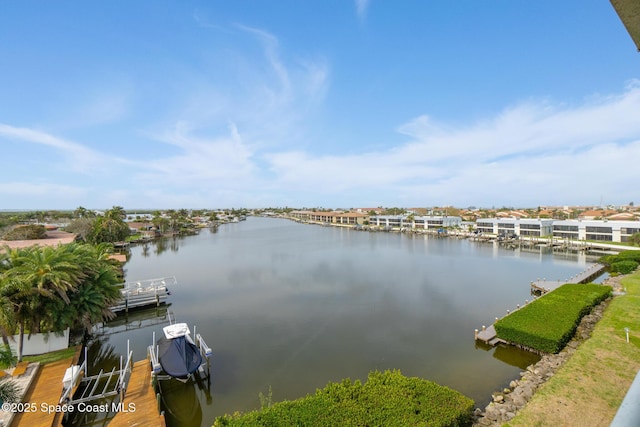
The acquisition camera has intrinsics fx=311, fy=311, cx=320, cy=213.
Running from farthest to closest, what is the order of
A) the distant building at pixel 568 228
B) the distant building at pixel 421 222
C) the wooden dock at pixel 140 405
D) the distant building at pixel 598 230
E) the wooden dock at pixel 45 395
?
1. the distant building at pixel 421 222
2. the distant building at pixel 568 228
3. the distant building at pixel 598 230
4. the wooden dock at pixel 140 405
5. the wooden dock at pixel 45 395

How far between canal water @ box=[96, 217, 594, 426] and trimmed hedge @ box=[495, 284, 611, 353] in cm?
97

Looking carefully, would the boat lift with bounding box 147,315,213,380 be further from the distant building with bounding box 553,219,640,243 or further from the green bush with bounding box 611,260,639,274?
the distant building with bounding box 553,219,640,243

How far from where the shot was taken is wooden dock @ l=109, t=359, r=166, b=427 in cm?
999

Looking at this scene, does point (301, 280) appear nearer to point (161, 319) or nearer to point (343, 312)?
point (343, 312)

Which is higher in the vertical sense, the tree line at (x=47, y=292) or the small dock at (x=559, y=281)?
the tree line at (x=47, y=292)

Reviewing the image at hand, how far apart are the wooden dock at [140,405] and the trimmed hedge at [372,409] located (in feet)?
10.5

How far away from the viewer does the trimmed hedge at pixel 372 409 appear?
27.8ft

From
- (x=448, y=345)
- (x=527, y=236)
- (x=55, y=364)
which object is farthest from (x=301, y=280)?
(x=527, y=236)

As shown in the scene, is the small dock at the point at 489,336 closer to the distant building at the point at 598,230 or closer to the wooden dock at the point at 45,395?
the wooden dock at the point at 45,395

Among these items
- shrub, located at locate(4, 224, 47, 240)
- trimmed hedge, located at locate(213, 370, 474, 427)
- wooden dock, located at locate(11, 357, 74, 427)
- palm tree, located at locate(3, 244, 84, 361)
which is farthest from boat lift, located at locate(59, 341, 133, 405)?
shrub, located at locate(4, 224, 47, 240)

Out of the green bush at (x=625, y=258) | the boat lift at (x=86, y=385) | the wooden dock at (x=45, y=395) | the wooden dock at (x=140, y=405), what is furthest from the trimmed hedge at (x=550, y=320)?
the wooden dock at (x=45, y=395)

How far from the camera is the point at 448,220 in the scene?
283 ft

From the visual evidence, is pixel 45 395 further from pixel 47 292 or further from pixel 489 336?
pixel 489 336

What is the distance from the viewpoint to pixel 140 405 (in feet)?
35.4
